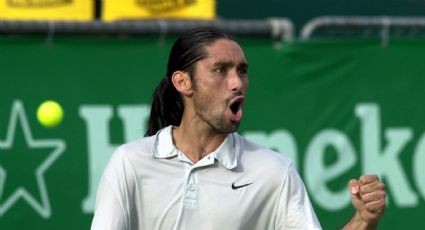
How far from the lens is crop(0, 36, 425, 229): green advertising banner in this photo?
6.67m

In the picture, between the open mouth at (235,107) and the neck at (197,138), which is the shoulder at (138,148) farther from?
the open mouth at (235,107)

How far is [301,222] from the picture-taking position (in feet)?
11.5

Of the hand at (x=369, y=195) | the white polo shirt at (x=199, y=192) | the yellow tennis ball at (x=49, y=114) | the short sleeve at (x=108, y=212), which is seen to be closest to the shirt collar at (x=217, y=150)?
the white polo shirt at (x=199, y=192)

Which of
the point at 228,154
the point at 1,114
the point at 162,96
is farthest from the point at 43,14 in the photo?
the point at 228,154

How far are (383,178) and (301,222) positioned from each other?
393 centimetres

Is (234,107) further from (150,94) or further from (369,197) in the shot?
(150,94)

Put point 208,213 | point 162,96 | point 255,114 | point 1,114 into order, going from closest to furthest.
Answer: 1. point 208,213
2. point 162,96
3. point 1,114
4. point 255,114

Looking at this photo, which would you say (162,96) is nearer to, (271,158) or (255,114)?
(271,158)

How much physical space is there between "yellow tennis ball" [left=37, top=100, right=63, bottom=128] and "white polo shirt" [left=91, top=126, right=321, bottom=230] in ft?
10.2

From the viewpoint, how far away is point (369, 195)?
3301 mm

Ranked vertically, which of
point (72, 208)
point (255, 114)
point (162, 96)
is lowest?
point (72, 208)

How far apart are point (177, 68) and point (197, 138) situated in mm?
259

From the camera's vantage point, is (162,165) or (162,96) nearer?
(162,165)

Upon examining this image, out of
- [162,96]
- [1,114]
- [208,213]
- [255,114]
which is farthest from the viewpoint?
[255,114]
